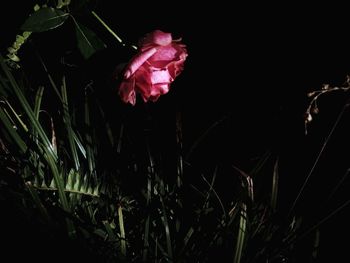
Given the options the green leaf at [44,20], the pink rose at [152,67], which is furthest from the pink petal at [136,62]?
the green leaf at [44,20]

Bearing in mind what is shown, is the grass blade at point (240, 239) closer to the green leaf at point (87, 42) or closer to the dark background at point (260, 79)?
the dark background at point (260, 79)

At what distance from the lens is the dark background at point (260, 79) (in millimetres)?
916

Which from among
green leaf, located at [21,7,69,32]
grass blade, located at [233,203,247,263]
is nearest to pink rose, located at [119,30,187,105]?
green leaf, located at [21,7,69,32]

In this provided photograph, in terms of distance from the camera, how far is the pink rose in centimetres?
61

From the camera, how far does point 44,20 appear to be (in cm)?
63

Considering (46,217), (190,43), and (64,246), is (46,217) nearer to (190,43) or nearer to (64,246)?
(64,246)

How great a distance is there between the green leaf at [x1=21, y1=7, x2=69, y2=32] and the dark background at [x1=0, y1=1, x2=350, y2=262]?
8.5 inches

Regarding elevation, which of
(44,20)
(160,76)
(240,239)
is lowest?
(240,239)

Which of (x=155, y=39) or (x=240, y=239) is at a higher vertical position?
(x=155, y=39)

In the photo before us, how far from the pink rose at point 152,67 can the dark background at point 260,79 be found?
0.25 metres

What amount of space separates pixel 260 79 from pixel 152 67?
422 mm

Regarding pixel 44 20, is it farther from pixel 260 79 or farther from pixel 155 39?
pixel 260 79

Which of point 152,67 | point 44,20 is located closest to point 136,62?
point 152,67

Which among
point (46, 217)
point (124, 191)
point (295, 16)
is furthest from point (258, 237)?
point (295, 16)
